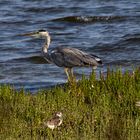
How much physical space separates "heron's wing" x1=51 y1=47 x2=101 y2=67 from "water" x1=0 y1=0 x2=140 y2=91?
1.42 metres

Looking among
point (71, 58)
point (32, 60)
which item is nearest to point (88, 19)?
point (32, 60)

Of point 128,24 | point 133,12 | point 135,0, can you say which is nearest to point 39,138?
point 128,24

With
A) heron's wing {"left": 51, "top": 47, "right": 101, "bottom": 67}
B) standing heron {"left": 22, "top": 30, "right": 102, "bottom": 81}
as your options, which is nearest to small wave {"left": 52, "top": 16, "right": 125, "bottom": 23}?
standing heron {"left": 22, "top": 30, "right": 102, "bottom": 81}

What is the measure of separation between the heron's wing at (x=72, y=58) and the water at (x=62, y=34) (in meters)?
1.42

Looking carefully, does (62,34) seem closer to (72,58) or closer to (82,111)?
(72,58)

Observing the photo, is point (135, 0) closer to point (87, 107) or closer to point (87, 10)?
point (87, 10)

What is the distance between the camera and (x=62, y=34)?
749 inches

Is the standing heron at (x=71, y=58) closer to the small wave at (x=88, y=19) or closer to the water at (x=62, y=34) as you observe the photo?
the water at (x=62, y=34)

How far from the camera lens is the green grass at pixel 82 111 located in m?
8.62

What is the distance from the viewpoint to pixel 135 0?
75.4ft

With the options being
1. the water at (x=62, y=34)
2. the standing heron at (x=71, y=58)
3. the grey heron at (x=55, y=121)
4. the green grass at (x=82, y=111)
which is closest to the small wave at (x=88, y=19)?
the water at (x=62, y=34)

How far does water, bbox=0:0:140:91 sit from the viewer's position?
14.7 metres

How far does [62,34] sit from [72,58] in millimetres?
7328

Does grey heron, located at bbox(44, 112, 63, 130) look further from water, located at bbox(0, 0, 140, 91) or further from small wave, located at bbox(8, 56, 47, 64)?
small wave, located at bbox(8, 56, 47, 64)
